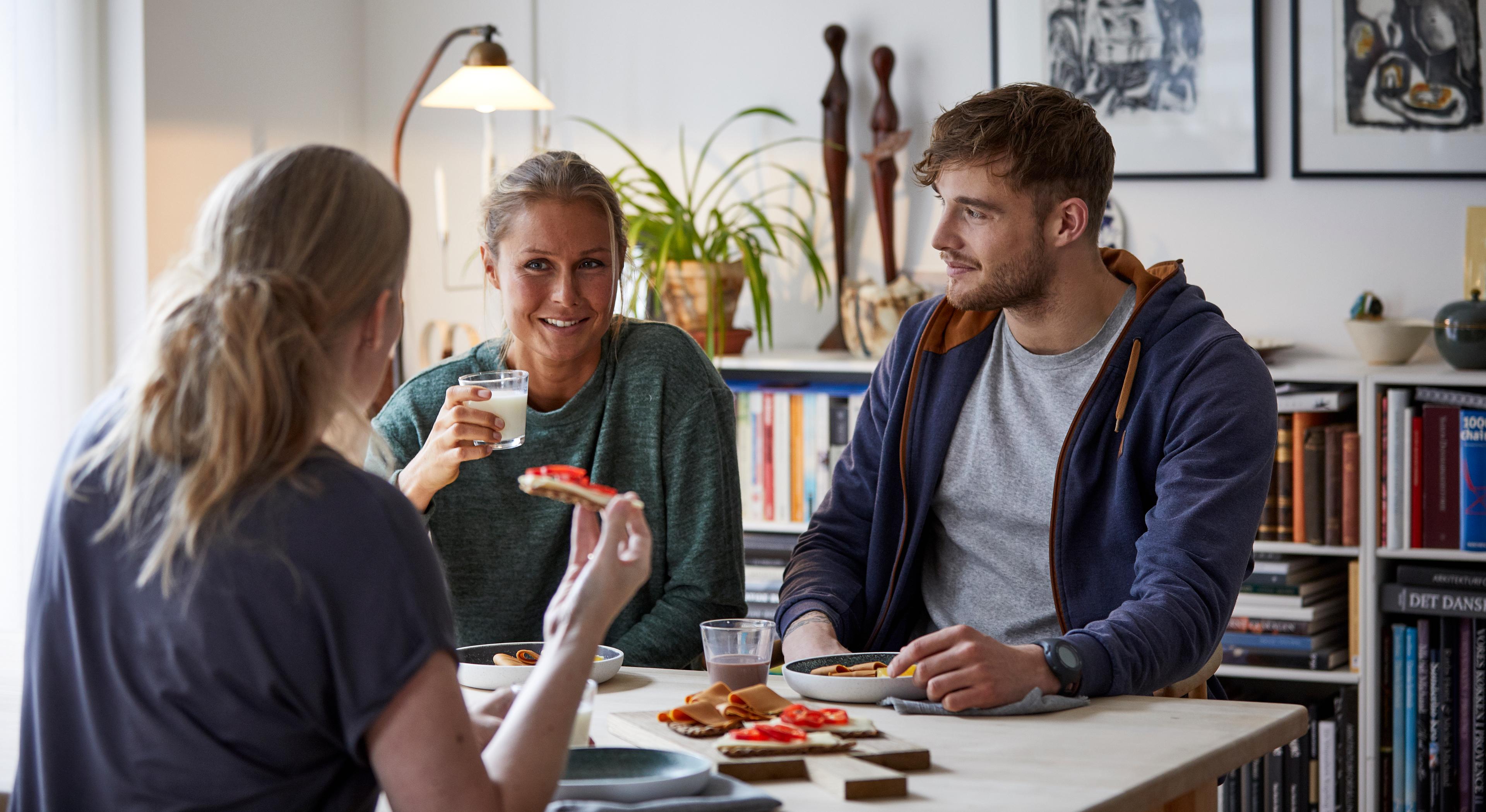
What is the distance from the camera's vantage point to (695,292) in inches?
131

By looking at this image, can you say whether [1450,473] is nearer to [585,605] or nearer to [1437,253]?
[1437,253]

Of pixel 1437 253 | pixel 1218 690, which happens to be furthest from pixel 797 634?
pixel 1437 253

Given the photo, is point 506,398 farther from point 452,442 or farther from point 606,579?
point 606,579

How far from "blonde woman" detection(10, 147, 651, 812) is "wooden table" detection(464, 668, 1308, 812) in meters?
0.37

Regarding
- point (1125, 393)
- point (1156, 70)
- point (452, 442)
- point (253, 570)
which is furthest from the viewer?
point (1156, 70)

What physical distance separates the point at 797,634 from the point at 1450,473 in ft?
5.29

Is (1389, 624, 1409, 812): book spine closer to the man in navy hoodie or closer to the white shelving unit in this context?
the white shelving unit

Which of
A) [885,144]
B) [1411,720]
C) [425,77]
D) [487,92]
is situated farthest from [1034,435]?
[425,77]

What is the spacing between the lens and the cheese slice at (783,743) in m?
1.31

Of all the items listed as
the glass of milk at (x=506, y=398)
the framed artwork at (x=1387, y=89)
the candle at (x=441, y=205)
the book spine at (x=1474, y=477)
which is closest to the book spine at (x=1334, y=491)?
the book spine at (x=1474, y=477)

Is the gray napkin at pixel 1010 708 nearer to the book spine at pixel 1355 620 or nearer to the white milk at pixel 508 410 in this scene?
the white milk at pixel 508 410

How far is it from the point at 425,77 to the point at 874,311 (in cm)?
126

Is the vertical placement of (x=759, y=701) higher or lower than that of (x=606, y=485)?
lower

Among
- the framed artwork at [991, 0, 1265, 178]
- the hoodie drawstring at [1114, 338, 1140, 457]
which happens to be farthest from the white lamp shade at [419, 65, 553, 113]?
the hoodie drawstring at [1114, 338, 1140, 457]
